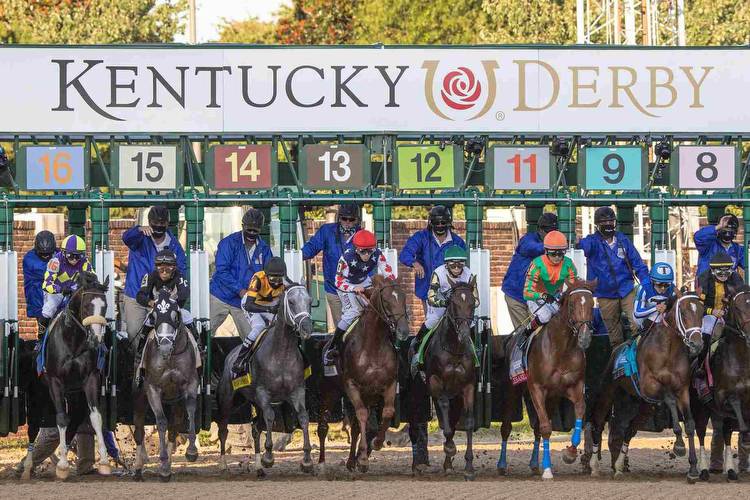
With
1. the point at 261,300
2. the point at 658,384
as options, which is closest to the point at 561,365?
the point at 658,384

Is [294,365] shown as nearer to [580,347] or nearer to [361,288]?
[361,288]

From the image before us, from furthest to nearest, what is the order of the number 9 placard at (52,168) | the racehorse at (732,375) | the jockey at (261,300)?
the number 9 placard at (52,168)
the jockey at (261,300)
the racehorse at (732,375)

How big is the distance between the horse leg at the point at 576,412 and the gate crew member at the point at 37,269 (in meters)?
4.80

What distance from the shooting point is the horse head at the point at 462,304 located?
574 inches

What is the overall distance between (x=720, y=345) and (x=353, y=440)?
11.2 ft

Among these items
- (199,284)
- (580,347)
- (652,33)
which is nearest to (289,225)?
(199,284)

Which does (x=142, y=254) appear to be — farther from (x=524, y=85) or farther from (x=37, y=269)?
(x=524, y=85)

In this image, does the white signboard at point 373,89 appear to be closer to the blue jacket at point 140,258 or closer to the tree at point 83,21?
the blue jacket at point 140,258

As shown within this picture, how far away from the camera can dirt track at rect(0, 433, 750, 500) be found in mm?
13586

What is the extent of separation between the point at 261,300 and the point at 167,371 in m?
1.02

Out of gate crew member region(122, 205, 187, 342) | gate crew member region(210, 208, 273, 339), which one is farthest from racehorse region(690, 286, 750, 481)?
gate crew member region(122, 205, 187, 342)

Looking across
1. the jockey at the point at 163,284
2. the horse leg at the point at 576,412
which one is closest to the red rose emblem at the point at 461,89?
the horse leg at the point at 576,412

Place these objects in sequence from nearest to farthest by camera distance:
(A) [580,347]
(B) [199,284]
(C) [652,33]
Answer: (A) [580,347] < (B) [199,284] < (C) [652,33]

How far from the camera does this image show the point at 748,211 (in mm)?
16219
